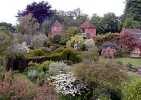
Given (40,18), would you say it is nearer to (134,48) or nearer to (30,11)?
(30,11)

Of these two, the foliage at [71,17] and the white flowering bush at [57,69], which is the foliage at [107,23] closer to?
the foliage at [71,17]

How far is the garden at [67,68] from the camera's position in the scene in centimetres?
1412

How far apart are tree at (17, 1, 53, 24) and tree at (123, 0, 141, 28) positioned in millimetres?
10007

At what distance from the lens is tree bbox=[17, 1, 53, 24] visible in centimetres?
4622

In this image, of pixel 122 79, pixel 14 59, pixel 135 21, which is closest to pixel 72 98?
pixel 122 79

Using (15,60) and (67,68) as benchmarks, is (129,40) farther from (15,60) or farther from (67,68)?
(67,68)

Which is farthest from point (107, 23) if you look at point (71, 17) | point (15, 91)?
point (15, 91)

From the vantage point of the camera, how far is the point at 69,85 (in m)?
16.2

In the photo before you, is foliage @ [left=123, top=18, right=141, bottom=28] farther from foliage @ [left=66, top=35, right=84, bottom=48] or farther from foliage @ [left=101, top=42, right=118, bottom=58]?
foliage @ [left=101, top=42, right=118, bottom=58]

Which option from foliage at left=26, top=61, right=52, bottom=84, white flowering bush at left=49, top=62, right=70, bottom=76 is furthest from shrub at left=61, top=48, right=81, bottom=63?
white flowering bush at left=49, top=62, right=70, bottom=76

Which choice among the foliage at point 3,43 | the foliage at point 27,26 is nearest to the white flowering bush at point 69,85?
the foliage at point 3,43

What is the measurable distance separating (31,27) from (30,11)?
791 centimetres

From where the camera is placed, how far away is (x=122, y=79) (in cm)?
1565

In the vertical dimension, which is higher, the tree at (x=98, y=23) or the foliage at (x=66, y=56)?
the tree at (x=98, y=23)
